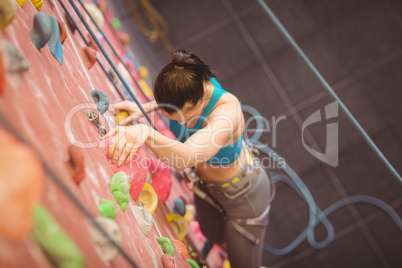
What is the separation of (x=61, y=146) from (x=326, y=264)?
2.26m

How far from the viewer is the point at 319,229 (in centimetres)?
253

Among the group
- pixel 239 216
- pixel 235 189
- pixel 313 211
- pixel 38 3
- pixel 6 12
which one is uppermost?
pixel 38 3

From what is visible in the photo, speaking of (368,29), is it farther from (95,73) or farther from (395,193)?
(95,73)

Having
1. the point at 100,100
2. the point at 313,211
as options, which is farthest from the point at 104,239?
the point at 313,211

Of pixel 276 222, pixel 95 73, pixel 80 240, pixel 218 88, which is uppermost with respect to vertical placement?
pixel 95 73

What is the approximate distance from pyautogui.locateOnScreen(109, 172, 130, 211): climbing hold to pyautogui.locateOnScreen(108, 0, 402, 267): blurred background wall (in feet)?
5.96

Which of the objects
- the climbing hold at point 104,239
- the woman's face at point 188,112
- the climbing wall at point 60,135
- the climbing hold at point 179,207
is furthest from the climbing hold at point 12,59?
the climbing hold at point 179,207

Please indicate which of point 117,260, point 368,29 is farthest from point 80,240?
point 368,29

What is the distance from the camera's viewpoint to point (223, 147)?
4.00 feet

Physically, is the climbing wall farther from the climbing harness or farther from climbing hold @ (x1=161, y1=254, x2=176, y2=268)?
the climbing harness

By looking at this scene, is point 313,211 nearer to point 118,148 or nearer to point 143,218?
point 143,218

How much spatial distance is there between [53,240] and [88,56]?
850mm
